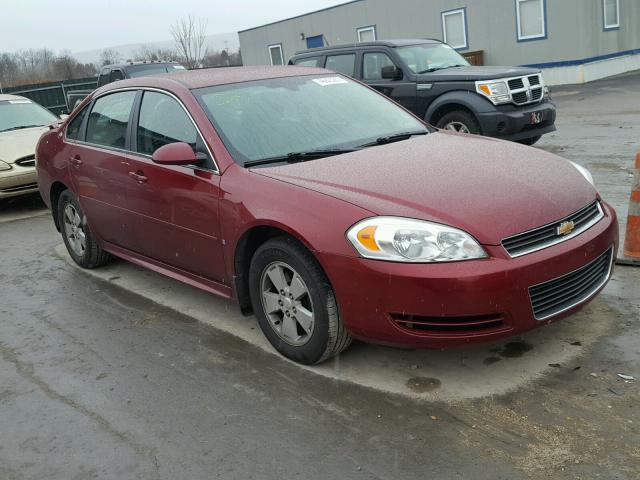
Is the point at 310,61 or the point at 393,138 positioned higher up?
the point at 310,61

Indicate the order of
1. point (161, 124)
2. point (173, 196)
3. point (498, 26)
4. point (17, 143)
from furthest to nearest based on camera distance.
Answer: point (498, 26), point (17, 143), point (161, 124), point (173, 196)

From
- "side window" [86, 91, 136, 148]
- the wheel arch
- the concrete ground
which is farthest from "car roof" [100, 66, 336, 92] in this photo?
the concrete ground

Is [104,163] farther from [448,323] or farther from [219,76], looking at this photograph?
[448,323]

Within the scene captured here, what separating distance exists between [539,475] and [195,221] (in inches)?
99.4

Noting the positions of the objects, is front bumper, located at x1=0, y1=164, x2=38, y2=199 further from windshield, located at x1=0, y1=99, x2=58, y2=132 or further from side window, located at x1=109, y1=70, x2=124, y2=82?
side window, located at x1=109, y1=70, x2=124, y2=82

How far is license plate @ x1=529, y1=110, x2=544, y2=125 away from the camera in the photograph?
9055 millimetres

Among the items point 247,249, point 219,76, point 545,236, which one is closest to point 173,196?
point 247,249

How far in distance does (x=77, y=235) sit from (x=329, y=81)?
2.78 m

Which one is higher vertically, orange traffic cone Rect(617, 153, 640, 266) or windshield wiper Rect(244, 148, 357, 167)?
windshield wiper Rect(244, 148, 357, 167)

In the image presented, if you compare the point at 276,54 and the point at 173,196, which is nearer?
the point at 173,196

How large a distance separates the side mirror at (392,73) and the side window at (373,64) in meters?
0.28

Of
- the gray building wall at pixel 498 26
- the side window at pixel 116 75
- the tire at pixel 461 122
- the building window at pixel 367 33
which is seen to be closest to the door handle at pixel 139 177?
the tire at pixel 461 122

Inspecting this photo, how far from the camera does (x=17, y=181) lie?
8.73m

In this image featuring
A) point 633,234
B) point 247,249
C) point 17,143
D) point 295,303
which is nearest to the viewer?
point 295,303
